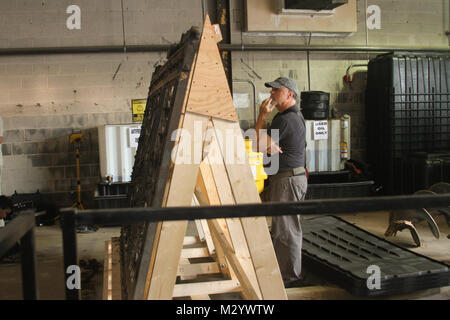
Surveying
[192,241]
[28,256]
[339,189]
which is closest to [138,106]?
[339,189]

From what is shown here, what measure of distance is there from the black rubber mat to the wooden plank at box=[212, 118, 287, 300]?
56.1 inches

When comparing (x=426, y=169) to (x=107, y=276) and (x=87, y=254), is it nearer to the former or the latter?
(x=87, y=254)

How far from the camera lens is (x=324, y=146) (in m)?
6.91

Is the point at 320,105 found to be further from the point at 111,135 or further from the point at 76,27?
the point at 76,27

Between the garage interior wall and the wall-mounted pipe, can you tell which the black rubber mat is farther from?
the wall-mounted pipe

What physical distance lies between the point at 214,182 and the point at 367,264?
2.05 metres

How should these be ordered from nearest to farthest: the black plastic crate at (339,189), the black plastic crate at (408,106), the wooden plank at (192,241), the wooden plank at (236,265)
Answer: the wooden plank at (236,265) < the wooden plank at (192,241) < the black plastic crate at (339,189) < the black plastic crate at (408,106)

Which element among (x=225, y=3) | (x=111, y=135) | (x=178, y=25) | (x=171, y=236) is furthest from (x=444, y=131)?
(x=171, y=236)

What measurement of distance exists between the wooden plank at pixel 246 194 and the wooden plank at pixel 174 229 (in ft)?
0.56

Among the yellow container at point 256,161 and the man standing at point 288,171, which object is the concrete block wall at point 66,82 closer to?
the yellow container at point 256,161

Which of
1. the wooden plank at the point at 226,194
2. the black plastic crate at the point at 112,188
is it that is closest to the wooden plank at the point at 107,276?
the wooden plank at the point at 226,194

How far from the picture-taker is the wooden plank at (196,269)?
128 inches
